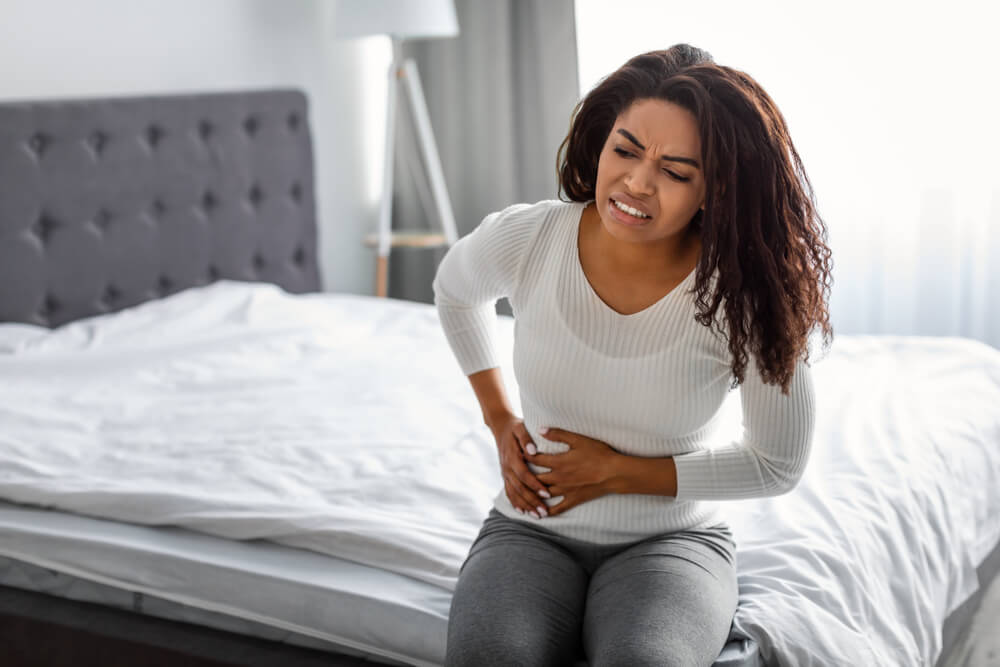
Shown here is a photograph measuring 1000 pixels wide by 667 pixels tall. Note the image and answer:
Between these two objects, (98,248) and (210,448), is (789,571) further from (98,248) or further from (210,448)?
(98,248)

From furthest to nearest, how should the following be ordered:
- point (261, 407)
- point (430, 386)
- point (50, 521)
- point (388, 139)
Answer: point (388, 139) → point (430, 386) → point (261, 407) → point (50, 521)

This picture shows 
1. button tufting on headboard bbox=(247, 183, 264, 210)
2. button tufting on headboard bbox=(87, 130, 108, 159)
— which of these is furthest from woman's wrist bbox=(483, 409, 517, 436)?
button tufting on headboard bbox=(247, 183, 264, 210)

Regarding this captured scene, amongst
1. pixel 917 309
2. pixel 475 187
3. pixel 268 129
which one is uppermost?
pixel 268 129

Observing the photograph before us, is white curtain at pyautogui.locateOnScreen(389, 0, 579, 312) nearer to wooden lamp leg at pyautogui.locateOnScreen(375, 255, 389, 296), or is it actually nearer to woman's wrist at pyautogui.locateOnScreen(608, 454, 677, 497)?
wooden lamp leg at pyautogui.locateOnScreen(375, 255, 389, 296)

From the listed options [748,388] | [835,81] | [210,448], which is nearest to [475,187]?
[835,81]

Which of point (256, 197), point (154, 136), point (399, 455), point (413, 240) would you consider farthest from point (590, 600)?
point (413, 240)

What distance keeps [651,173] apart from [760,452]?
360 millimetres

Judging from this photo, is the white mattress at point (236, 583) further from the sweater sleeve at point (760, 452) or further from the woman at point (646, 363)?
the sweater sleeve at point (760, 452)

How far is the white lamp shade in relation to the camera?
3025 mm

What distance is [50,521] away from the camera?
1.56 m

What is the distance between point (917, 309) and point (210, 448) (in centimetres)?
225

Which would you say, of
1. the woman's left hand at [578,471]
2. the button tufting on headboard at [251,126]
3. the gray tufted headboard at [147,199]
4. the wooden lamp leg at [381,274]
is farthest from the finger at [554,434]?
the wooden lamp leg at [381,274]

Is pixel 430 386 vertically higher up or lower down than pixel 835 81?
lower down

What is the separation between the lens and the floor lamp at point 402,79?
303 cm
